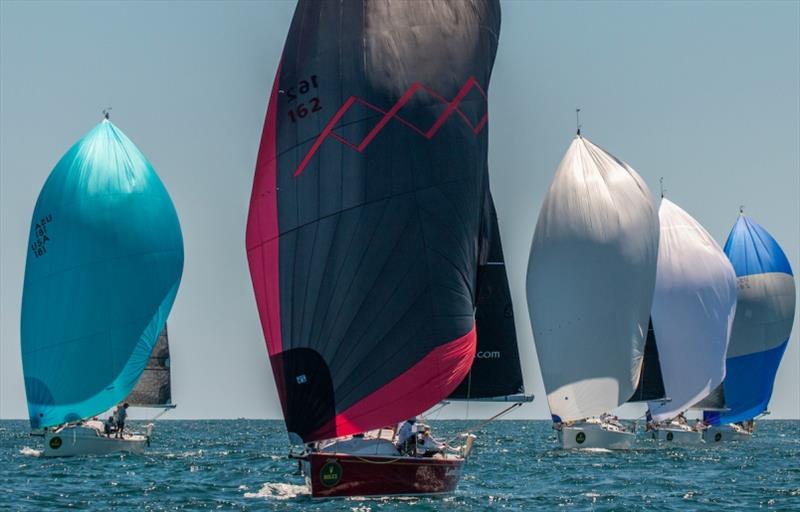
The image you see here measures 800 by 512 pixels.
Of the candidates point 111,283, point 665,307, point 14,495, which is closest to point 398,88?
point 14,495

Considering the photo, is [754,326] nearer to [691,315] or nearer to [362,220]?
[691,315]

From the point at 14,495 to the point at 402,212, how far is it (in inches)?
411

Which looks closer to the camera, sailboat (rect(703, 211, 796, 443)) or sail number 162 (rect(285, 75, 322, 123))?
sail number 162 (rect(285, 75, 322, 123))

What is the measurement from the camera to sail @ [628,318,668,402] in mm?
53875

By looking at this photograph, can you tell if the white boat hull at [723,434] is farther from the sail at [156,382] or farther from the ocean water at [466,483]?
the sail at [156,382]

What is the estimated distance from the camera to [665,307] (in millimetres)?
55469

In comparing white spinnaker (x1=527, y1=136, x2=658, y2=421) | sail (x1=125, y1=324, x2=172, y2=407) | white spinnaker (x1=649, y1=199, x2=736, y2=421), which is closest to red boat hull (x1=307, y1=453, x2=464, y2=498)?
white spinnaker (x1=527, y1=136, x2=658, y2=421)

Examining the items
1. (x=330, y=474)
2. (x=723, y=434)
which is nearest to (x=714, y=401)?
(x=723, y=434)

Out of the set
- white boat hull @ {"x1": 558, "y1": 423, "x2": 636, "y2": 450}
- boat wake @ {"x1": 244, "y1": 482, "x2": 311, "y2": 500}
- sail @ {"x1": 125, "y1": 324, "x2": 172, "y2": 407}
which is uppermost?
sail @ {"x1": 125, "y1": 324, "x2": 172, "y2": 407}

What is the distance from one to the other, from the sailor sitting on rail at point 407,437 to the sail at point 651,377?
27.4 meters

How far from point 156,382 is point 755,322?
2670cm

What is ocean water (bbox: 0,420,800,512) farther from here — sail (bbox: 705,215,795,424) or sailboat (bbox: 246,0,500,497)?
sail (bbox: 705,215,795,424)

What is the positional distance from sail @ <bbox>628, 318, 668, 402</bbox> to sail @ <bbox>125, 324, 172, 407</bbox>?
16566 mm

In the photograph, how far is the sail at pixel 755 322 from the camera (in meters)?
63.7
